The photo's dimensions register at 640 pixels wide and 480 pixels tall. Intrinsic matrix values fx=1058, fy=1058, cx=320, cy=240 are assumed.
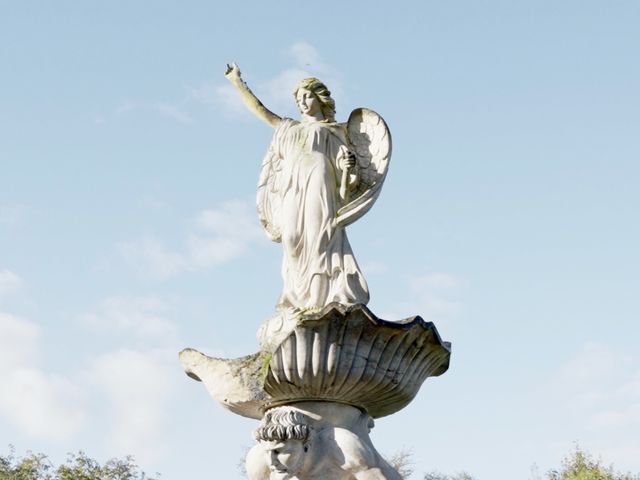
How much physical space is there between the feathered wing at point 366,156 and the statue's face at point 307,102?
0.31m

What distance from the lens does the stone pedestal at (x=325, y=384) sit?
24.5ft

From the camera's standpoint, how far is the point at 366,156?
29.3 feet

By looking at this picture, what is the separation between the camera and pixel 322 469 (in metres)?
7.68

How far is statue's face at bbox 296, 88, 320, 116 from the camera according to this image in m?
9.02

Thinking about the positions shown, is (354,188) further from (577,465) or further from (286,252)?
(577,465)

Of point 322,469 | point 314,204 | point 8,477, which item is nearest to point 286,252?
point 314,204

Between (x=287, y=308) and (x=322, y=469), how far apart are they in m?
1.33

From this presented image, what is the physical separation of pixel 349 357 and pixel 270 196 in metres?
2.13

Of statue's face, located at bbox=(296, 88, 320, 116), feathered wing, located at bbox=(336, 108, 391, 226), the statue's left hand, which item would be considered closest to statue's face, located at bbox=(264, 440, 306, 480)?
feathered wing, located at bbox=(336, 108, 391, 226)

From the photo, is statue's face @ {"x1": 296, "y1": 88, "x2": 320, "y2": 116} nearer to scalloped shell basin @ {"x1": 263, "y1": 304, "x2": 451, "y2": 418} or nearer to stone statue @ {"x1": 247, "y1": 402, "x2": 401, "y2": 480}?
scalloped shell basin @ {"x1": 263, "y1": 304, "x2": 451, "y2": 418}

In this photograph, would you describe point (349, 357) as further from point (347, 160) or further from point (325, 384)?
point (347, 160)

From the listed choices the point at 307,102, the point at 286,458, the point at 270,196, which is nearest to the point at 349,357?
the point at 286,458

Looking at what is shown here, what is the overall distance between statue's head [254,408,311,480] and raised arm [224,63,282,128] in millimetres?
2827

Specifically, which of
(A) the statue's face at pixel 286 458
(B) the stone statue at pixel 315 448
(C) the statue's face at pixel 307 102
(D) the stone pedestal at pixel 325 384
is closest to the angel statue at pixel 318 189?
(C) the statue's face at pixel 307 102
